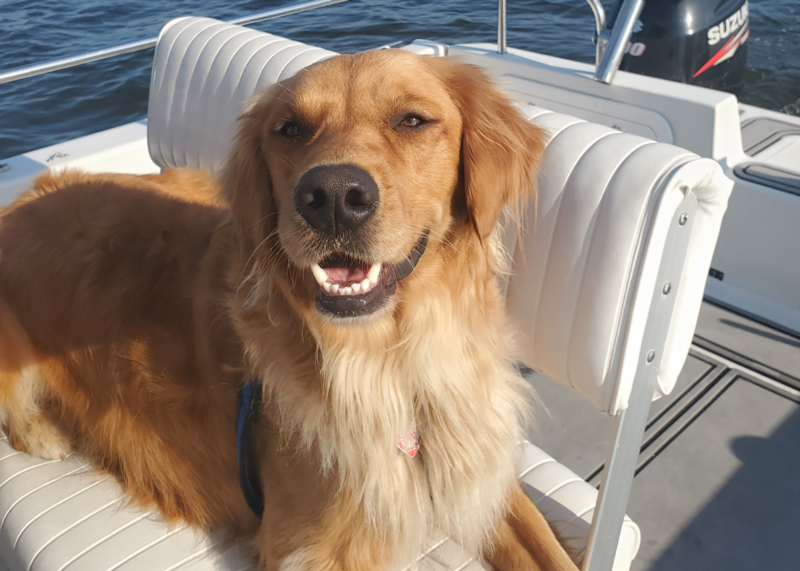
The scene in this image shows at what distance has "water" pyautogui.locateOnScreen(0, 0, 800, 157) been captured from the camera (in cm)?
769

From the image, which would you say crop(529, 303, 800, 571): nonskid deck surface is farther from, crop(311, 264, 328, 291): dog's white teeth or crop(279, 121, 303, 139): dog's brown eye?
crop(279, 121, 303, 139): dog's brown eye

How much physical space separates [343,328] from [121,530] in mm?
913

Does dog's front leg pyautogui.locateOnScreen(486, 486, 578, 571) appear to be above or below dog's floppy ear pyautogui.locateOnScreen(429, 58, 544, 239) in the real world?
below

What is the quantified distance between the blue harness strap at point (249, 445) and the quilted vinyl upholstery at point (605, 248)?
829 mm

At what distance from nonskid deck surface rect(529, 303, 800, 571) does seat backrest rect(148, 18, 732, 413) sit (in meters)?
0.80

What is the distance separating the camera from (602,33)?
9.62 ft

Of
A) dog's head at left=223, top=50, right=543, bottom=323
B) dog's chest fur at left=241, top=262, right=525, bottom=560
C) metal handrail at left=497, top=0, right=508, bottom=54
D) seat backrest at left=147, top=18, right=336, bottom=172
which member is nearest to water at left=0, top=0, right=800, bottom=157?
metal handrail at left=497, top=0, right=508, bottom=54

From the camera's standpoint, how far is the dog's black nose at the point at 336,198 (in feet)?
4.56

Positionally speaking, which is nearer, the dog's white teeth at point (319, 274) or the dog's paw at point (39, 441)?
the dog's white teeth at point (319, 274)

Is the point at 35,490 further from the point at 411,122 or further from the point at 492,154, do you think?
the point at 492,154

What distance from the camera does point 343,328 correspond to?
64.5 inches

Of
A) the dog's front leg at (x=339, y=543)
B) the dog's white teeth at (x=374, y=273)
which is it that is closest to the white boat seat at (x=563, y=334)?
the dog's front leg at (x=339, y=543)

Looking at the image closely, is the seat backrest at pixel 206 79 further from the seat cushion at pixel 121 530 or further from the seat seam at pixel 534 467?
the seat seam at pixel 534 467

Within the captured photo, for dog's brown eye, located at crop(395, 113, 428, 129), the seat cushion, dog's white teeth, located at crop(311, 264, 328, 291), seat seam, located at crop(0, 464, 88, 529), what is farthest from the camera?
seat seam, located at crop(0, 464, 88, 529)
